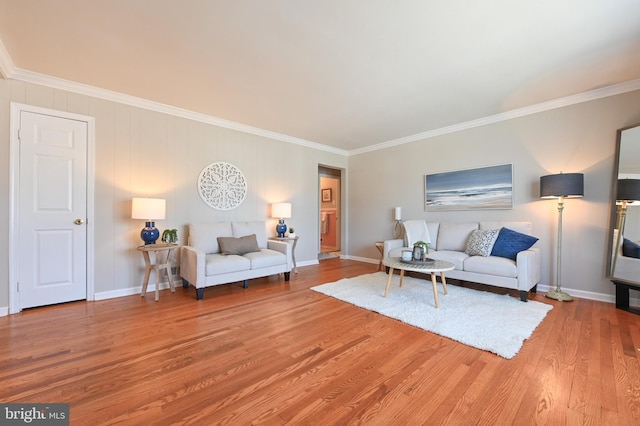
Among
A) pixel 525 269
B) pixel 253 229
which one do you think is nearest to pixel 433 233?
pixel 525 269

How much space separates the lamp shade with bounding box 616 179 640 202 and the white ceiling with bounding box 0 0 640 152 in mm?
1128

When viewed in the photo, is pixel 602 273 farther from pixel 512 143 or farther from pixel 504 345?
pixel 504 345

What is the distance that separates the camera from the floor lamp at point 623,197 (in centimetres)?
291

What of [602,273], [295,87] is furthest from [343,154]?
[602,273]

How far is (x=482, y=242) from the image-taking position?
3.64 meters

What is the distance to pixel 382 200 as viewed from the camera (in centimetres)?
552

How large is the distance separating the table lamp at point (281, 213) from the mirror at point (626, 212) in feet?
14.0

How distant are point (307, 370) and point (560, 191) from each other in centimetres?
350

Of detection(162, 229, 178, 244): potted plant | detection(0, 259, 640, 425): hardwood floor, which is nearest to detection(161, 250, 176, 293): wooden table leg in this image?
detection(162, 229, 178, 244): potted plant

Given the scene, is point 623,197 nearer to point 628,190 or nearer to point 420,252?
point 628,190

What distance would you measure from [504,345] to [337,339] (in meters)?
1.28

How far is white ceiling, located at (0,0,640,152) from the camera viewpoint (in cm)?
196

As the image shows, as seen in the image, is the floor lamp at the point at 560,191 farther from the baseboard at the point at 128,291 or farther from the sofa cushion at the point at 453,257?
the baseboard at the point at 128,291

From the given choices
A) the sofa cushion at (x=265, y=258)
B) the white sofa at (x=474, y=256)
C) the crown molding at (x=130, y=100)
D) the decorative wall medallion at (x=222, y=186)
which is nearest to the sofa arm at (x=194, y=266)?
the sofa cushion at (x=265, y=258)
